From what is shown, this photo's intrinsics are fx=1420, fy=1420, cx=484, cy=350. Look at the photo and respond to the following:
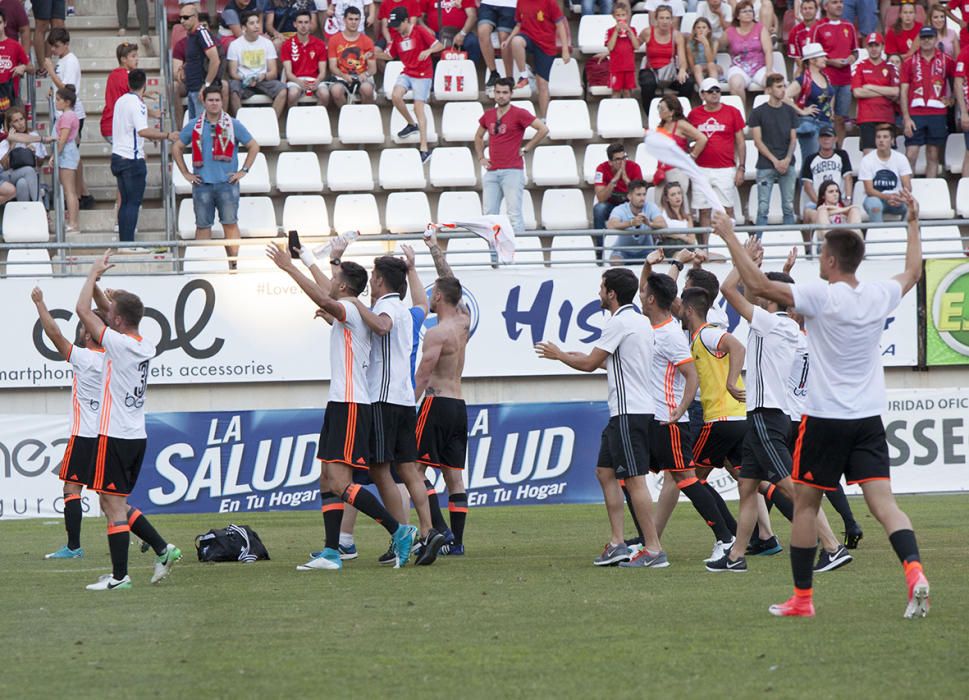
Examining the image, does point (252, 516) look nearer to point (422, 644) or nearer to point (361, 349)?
point (361, 349)

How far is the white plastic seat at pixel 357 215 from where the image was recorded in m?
19.7

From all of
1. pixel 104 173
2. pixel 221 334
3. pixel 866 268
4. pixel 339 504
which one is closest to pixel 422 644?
pixel 339 504

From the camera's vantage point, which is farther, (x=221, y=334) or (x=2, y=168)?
(x=2, y=168)

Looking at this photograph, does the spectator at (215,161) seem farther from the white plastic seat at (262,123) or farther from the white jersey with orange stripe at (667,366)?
the white jersey with orange stripe at (667,366)

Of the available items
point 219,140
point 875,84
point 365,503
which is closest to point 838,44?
point 875,84

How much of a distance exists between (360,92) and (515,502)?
24.0ft

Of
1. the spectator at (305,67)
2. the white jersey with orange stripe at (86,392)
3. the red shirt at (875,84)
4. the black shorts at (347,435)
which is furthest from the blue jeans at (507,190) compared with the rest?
the black shorts at (347,435)

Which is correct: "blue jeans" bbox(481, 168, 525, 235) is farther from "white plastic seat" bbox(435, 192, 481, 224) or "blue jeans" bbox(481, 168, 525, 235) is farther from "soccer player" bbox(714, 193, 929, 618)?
"soccer player" bbox(714, 193, 929, 618)

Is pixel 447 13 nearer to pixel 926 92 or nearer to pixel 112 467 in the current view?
pixel 926 92

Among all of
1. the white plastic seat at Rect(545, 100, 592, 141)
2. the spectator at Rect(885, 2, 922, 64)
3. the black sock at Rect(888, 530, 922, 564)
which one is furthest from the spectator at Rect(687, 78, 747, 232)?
the black sock at Rect(888, 530, 922, 564)

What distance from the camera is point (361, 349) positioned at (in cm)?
1024

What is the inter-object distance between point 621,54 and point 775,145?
287cm

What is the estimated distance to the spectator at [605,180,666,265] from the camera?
18375 mm

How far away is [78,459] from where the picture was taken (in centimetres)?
1175
